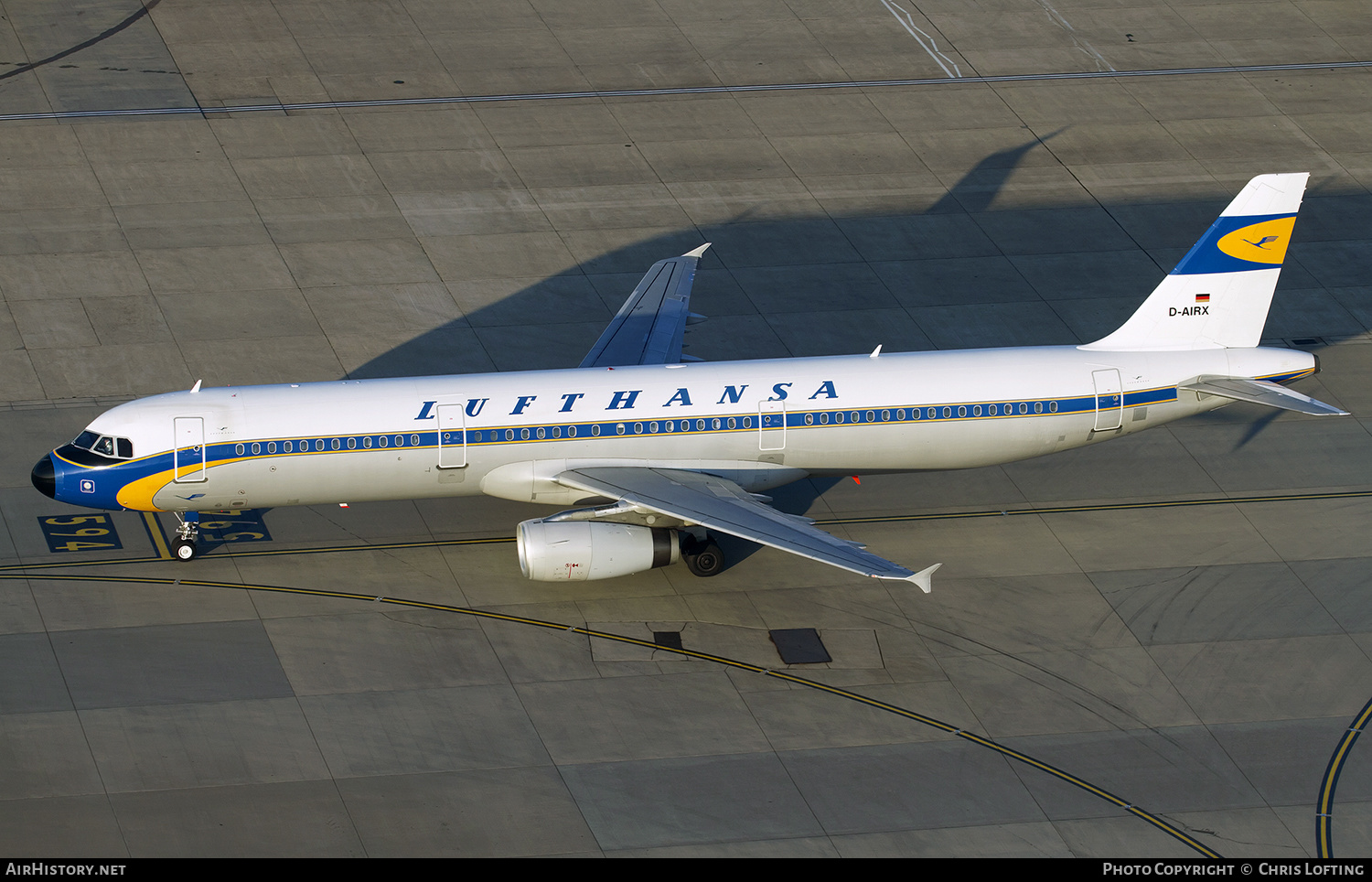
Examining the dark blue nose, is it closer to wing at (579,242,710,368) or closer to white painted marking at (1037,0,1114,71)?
wing at (579,242,710,368)

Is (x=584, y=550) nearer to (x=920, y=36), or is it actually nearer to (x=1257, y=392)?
(x=1257, y=392)

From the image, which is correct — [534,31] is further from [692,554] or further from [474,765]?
[474,765]

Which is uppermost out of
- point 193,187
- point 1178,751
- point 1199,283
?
point 1199,283

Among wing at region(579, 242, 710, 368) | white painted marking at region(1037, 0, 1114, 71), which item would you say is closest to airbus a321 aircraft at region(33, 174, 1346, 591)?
wing at region(579, 242, 710, 368)

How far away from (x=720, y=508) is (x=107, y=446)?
13864 millimetres

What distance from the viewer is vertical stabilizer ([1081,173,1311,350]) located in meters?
37.6

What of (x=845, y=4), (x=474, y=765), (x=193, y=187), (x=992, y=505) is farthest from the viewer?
(x=845, y=4)

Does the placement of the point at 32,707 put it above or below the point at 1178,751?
below

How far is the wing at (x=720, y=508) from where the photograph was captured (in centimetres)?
3225

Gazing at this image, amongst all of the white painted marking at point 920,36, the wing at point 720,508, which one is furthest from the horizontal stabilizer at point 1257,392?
the white painted marking at point 920,36

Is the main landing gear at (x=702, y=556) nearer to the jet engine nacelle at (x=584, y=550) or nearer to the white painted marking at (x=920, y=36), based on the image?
the jet engine nacelle at (x=584, y=550)

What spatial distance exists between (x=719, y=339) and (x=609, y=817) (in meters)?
19.2

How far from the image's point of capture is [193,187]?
5069 cm

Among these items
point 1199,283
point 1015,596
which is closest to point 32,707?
point 1015,596
